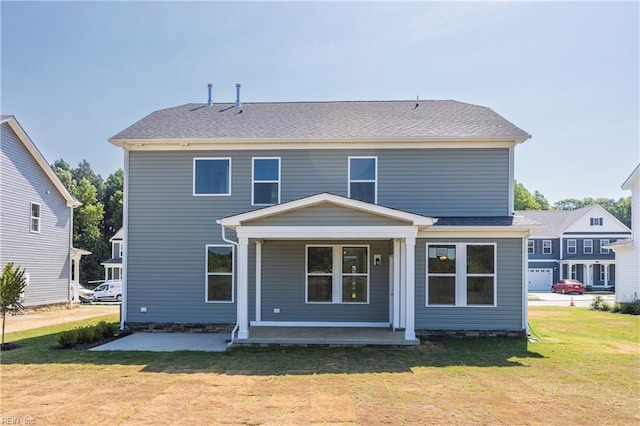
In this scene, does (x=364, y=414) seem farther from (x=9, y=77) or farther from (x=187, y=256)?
(x=9, y=77)

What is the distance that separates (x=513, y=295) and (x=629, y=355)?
2785 mm

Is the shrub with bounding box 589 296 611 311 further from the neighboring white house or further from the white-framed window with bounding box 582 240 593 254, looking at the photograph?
the white-framed window with bounding box 582 240 593 254

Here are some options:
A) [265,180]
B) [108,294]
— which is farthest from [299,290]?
[108,294]

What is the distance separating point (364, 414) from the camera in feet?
19.9

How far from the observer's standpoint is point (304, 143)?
13.1 metres

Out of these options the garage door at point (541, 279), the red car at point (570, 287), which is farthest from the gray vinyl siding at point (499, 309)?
the garage door at point (541, 279)

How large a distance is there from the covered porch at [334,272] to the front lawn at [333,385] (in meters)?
0.96

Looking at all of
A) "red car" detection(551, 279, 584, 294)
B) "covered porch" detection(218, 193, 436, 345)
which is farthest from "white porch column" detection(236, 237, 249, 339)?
"red car" detection(551, 279, 584, 294)

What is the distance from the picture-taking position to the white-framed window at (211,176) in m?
13.3

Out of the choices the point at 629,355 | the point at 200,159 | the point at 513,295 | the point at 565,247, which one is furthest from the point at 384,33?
the point at 565,247

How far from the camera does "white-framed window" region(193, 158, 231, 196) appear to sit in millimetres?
13312

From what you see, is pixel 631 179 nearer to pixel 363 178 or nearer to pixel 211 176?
pixel 363 178

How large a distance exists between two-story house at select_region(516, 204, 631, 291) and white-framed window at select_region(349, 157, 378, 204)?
2985 cm

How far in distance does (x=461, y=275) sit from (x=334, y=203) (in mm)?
4124
